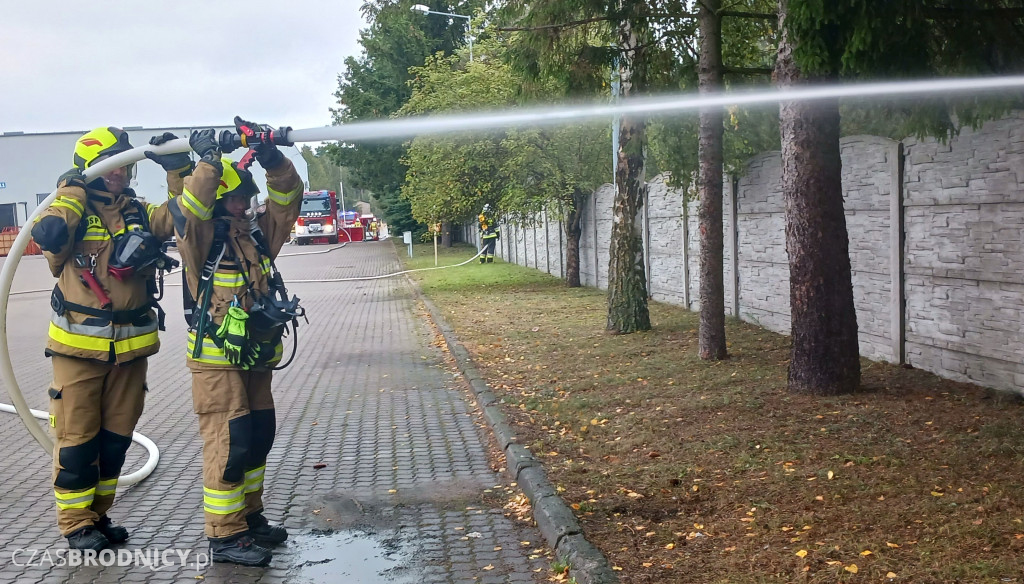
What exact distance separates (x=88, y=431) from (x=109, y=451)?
0.68 ft

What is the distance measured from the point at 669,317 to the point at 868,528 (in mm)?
9620

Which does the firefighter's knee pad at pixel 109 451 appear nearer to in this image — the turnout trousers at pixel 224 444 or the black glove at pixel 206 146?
the turnout trousers at pixel 224 444

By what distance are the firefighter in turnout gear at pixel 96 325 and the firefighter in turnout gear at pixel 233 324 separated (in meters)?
0.38

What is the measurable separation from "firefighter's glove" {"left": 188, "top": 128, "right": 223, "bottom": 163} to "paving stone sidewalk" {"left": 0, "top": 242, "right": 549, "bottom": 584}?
7.02 ft

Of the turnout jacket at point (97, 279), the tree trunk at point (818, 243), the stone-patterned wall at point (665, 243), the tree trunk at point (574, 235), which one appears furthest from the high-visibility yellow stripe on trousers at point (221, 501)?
the tree trunk at point (574, 235)

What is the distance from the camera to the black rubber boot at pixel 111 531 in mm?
5352

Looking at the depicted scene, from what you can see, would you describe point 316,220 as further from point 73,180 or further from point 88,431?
point 88,431

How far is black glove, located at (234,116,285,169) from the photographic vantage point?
17.2 ft

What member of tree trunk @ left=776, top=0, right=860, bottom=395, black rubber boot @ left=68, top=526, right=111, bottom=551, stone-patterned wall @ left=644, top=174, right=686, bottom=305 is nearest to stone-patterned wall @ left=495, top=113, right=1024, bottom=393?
tree trunk @ left=776, top=0, right=860, bottom=395

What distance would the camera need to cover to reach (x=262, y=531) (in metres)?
5.30

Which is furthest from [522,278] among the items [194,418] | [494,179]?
[194,418]

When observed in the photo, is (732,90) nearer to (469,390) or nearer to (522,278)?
(469,390)

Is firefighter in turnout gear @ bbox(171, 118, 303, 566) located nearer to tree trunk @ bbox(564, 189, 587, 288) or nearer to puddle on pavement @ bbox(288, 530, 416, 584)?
puddle on pavement @ bbox(288, 530, 416, 584)

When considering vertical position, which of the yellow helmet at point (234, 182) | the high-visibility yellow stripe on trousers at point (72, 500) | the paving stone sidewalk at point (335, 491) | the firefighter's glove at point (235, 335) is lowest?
the paving stone sidewalk at point (335, 491)
